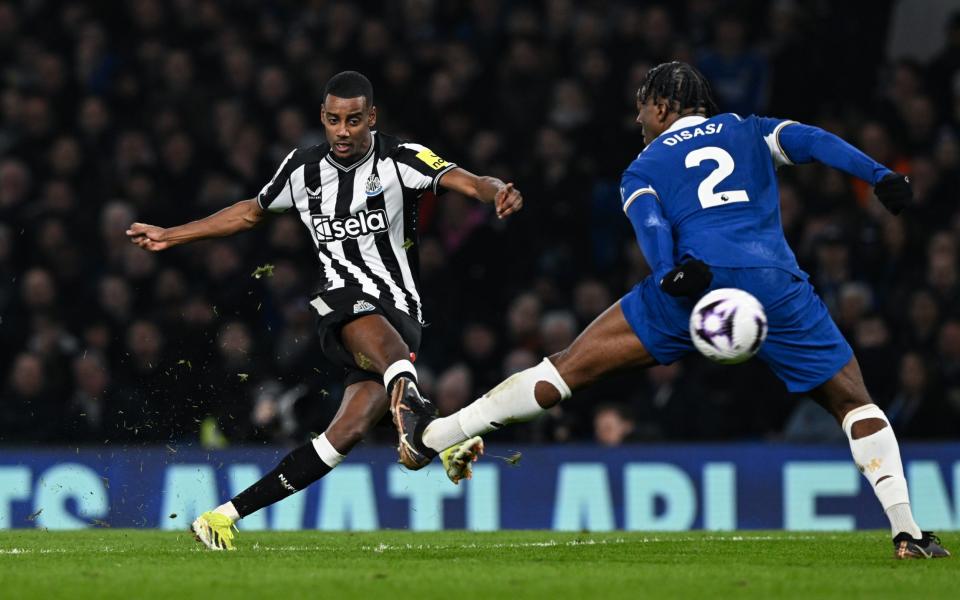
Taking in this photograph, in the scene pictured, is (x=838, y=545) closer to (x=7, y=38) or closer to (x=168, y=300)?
(x=168, y=300)

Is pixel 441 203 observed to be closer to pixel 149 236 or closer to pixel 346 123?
pixel 149 236

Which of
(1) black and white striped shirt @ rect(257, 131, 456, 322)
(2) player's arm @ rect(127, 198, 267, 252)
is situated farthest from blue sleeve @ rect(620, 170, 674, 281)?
(2) player's arm @ rect(127, 198, 267, 252)

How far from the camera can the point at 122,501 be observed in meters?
10.4

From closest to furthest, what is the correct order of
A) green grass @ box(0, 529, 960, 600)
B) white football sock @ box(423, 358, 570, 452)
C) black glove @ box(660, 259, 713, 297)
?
green grass @ box(0, 529, 960, 600)
black glove @ box(660, 259, 713, 297)
white football sock @ box(423, 358, 570, 452)

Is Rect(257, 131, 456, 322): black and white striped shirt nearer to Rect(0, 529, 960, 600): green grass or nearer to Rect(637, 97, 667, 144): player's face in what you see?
Rect(637, 97, 667, 144): player's face

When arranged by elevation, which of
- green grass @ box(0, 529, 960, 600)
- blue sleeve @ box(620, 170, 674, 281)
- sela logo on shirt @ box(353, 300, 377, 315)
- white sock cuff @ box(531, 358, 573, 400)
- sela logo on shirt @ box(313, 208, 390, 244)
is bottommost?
green grass @ box(0, 529, 960, 600)

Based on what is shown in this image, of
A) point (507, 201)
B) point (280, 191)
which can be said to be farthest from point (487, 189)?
point (280, 191)

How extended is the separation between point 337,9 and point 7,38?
3120 millimetres

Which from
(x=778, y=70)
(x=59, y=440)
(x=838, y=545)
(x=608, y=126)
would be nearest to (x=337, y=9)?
(x=608, y=126)

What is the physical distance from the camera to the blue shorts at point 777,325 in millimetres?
6555

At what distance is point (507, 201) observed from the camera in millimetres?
6762

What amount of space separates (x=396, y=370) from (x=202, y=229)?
1.38 meters

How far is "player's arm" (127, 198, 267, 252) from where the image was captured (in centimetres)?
782

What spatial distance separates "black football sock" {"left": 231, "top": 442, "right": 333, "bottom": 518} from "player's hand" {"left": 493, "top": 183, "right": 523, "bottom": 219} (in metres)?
1.53
